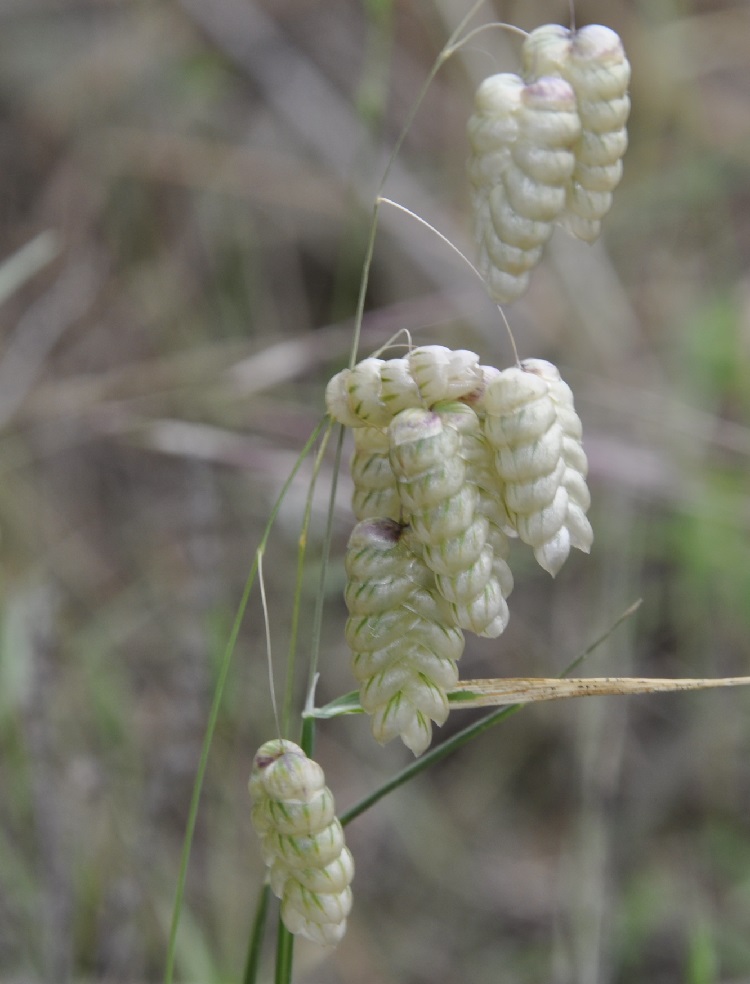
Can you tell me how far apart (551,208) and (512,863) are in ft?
6.31

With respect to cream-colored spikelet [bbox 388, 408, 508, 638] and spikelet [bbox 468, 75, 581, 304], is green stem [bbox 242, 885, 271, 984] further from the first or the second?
spikelet [bbox 468, 75, 581, 304]

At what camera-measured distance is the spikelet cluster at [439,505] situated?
743mm

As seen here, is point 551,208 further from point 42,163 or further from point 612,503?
point 42,163

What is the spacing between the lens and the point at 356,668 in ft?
2.57

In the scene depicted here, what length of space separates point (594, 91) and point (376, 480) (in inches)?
13.8

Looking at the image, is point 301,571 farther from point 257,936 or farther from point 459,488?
point 257,936

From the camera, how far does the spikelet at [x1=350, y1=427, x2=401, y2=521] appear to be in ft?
2.71

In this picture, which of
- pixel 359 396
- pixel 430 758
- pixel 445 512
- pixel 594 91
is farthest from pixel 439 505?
pixel 594 91

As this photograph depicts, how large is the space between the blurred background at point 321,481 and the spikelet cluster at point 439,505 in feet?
2.55

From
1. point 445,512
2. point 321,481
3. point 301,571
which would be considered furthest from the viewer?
point 321,481

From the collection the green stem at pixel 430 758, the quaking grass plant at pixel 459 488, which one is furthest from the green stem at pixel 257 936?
the green stem at pixel 430 758

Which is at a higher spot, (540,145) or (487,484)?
(540,145)

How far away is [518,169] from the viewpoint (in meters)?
0.87

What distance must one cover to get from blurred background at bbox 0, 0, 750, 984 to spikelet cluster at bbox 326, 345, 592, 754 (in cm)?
78
